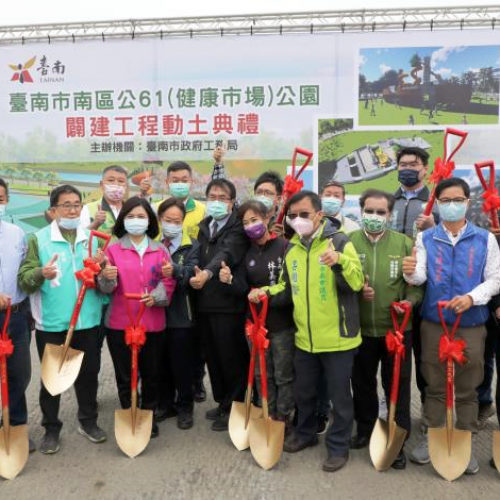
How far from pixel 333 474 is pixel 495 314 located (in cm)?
138

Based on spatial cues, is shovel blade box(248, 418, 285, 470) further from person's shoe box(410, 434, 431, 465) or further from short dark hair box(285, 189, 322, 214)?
short dark hair box(285, 189, 322, 214)

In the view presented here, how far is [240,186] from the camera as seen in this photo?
658 cm

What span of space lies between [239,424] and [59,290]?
4.85 feet

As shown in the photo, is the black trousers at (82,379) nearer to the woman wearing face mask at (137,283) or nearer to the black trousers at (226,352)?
the woman wearing face mask at (137,283)

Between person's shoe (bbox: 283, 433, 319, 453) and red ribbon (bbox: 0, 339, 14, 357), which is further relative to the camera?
person's shoe (bbox: 283, 433, 319, 453)

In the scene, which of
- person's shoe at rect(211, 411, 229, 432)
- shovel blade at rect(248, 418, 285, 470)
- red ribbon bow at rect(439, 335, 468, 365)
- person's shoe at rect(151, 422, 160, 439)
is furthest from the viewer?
person's shoe at rect(211, 411, 229, 432)

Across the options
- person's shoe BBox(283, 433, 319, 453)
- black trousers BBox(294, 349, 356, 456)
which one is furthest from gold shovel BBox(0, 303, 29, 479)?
black trousers BBox(294, 349, 356, 456)

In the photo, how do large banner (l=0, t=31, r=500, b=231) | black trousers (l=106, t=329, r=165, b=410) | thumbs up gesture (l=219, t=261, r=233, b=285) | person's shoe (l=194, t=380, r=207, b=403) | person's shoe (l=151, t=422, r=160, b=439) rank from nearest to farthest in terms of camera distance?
thumbs up gesture (l=219, t=261, r=233, b=285)
black trousers (l=106, t=329, r=165, b=410)
person's shoe (l=151, t=422, r=160, b=439)
person's shoe (l=194, t=380, r=207, b=403)
large banner (l=0, t=31, r=500, b=231)

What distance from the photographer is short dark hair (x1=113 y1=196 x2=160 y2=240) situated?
3.29 meters

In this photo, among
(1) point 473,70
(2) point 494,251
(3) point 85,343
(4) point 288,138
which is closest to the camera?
(2) point 494,251

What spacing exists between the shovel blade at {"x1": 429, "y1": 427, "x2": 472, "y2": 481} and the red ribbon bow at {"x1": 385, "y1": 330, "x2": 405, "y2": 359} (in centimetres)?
51

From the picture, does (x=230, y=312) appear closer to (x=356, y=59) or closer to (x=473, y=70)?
(x=356, y=59)

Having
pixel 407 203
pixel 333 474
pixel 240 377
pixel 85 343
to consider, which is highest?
pixel 407 203

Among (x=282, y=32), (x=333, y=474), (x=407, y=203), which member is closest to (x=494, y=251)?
(x=407, y=203)
